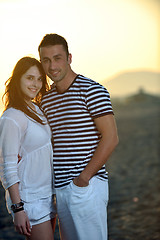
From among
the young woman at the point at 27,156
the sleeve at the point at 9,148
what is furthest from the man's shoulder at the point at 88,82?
the sleeve at the point at 9,148

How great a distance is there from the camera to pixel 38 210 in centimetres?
298

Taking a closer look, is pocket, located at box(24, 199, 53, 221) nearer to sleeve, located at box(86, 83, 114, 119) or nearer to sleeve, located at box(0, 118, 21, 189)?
sleeve, located at box(0, 118, 21, 189)

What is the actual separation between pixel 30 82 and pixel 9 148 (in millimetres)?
582

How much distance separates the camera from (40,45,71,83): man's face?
3.07m

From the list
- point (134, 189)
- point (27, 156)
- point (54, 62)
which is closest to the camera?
point (27, 156)

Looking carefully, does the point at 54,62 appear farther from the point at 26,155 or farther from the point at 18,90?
the point at 26,155

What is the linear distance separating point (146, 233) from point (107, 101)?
7030 millimetres

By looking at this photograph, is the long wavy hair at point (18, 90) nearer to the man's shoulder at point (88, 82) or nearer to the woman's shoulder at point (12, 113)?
the woman's shoulder at point (12, 113)

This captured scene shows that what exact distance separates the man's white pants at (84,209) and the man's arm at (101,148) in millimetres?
100

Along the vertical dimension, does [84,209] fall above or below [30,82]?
below

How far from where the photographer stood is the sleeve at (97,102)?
9.54 feet

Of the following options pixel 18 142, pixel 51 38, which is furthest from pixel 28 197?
pixel 51 38

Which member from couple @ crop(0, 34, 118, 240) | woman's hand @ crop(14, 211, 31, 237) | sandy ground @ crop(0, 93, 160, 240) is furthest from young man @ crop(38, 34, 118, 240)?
sandy ground @ crop(0, 93, 160, 240)

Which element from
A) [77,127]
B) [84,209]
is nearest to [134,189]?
[84,209]
